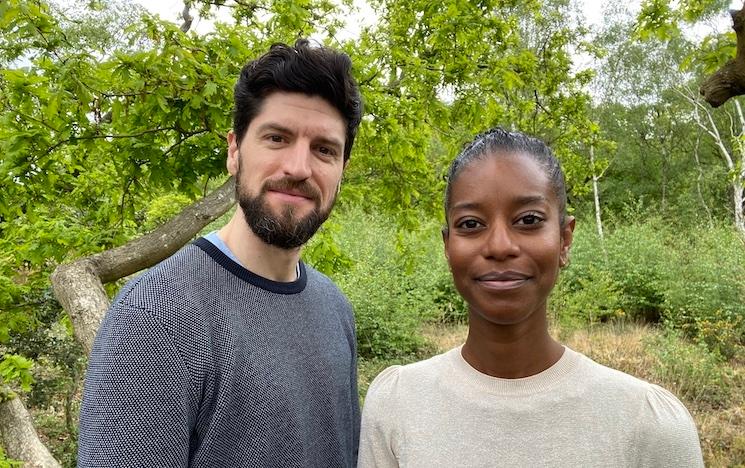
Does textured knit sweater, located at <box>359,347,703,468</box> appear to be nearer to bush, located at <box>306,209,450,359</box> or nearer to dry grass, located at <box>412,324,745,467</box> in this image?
dry grass, located at <box>412,324,745,467</box>

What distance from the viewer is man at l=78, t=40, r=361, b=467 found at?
1.19 meters

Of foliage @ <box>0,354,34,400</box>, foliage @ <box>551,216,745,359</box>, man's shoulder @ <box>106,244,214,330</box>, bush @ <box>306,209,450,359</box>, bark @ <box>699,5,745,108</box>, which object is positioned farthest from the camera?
bush @ <box>306,209,450,359</box>

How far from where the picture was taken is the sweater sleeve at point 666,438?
104 cm

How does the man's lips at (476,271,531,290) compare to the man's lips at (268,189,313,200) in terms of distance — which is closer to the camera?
the man's lips at (476,271,531,290)

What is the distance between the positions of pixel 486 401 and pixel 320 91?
893 millimetres

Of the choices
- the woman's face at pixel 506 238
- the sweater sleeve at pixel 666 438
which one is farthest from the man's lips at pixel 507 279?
the sweater sleeve at pixel 666 438

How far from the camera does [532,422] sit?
3.66ft

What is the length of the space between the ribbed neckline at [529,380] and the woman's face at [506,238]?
0.11 m

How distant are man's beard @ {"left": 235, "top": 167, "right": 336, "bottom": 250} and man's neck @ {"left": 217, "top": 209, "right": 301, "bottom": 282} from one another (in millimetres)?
22

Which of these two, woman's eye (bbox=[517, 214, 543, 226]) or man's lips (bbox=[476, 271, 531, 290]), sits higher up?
woman's eye (bbox=[517, 214, 543, 226])

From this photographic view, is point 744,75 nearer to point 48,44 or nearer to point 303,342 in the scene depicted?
point 303,342

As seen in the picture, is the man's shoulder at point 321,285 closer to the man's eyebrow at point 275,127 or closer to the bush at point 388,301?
the man's eyebrow at point 275,127

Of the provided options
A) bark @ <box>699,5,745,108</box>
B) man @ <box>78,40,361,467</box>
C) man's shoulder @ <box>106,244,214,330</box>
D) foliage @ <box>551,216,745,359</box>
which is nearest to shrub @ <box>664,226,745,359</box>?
foliage @ <box>551,216,745,359</box>

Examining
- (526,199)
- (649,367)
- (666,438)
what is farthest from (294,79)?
(649,367)
